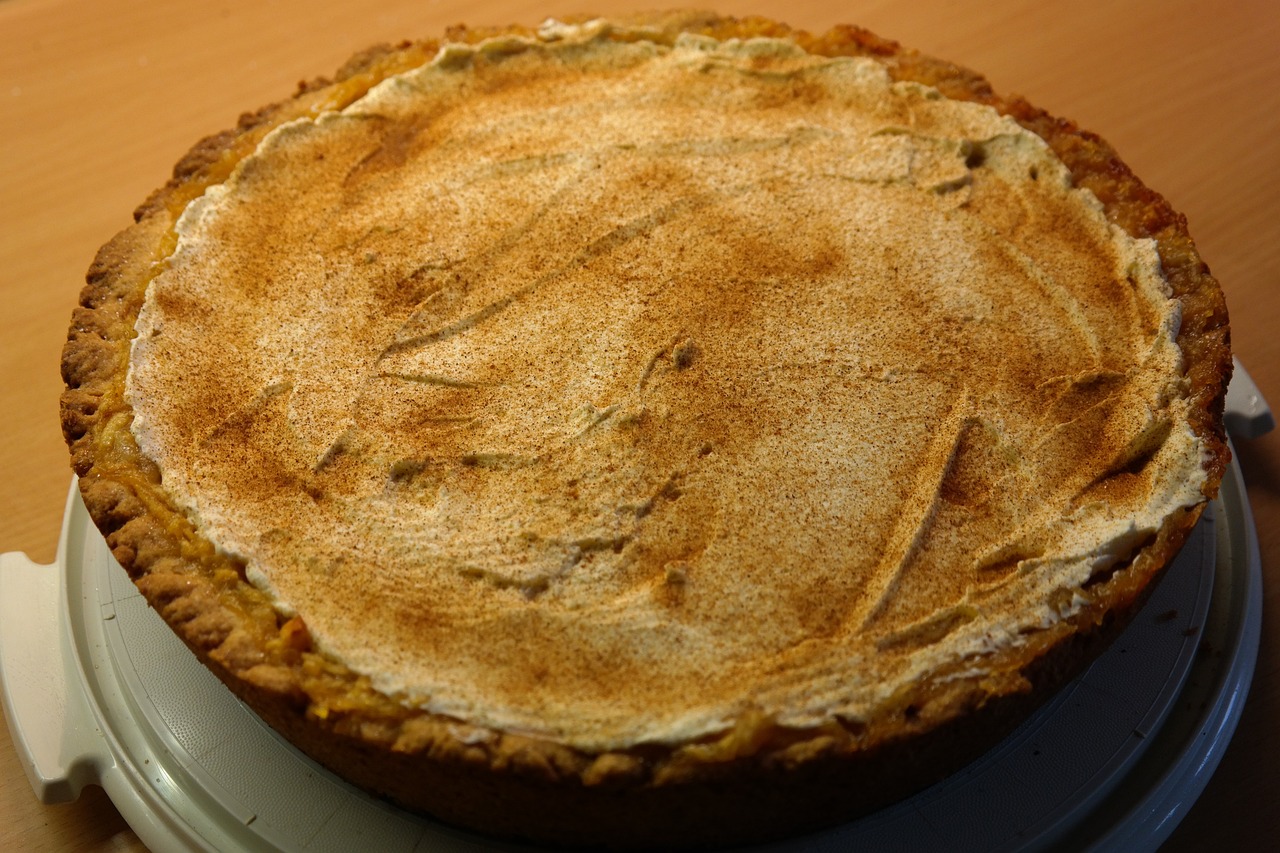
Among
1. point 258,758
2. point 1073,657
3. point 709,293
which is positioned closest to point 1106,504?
point 1073,657

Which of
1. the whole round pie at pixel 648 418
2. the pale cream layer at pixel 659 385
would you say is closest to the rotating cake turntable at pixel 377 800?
the whole round pie at pixel 648 418

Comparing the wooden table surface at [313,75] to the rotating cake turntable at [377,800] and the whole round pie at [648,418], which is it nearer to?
the rotating cake turntable at [377,800]

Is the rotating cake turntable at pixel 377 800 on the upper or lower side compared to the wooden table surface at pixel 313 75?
lower

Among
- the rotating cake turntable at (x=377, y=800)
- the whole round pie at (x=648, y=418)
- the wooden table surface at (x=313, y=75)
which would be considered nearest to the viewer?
the whole round pie at (x=648, y=418)

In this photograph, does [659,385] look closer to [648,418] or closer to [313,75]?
[648,418]

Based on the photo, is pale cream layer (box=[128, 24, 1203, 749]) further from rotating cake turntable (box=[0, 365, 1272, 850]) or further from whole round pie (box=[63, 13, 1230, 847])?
rotating cake turntable (box=[0, 365, 1272, 850])

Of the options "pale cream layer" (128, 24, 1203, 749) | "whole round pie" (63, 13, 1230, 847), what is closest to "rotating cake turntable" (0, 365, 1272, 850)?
"whole round pie" (63, 13, 1230, 847)
